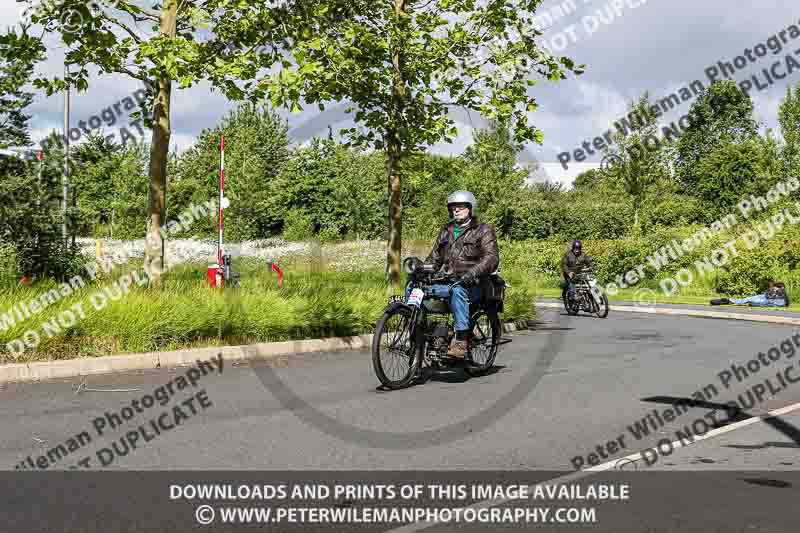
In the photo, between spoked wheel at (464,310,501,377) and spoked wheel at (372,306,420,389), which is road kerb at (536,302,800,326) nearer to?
spoked wheel at (464,310,501,377)

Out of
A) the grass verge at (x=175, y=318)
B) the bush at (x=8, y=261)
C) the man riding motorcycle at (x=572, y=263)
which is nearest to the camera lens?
the grass verge at (x=175, y=318)

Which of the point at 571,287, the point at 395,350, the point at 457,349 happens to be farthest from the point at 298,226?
the point at 395,350

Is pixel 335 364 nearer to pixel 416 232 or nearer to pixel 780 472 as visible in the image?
pixel 780 472

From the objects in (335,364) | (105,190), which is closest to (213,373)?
(335,364)

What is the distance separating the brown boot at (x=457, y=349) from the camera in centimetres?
851

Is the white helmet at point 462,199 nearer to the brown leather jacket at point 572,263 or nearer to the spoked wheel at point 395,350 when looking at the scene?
the spoked wheel at point 395,350

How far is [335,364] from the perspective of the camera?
33.2 feet

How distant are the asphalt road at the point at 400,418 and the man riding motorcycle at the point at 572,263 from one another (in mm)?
9932

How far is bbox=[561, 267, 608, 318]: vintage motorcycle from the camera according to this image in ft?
65.2

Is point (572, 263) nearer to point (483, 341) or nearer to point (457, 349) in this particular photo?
point (483, 341)

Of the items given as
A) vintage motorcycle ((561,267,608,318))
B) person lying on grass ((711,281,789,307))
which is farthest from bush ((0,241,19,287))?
person lying on grass ((711,281,789,307))

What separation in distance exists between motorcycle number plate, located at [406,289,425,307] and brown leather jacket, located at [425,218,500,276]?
1.95ft

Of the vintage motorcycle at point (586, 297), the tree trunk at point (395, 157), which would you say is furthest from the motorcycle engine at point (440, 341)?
Answer: the vintage motorcycle at point (586, 297)

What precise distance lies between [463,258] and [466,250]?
0.30 feet
